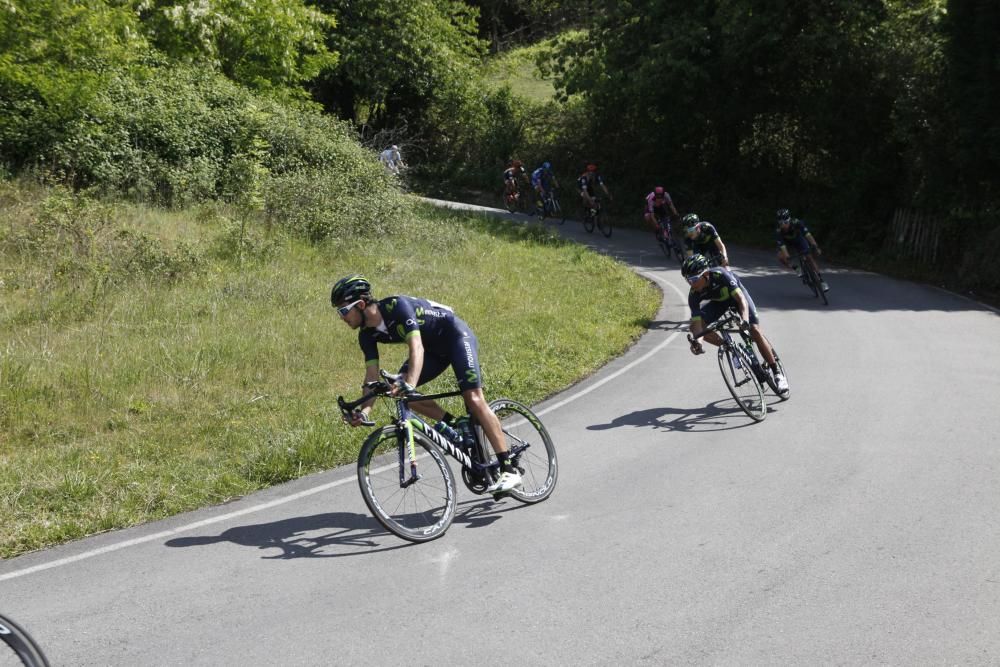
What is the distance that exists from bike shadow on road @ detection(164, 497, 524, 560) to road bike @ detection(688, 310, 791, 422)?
3.74 m

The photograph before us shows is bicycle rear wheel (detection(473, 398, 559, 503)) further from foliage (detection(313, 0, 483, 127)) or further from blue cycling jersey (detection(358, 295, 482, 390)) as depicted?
foliage (detection(313, 0, 483, 127))

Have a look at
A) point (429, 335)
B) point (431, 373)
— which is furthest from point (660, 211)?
point (429, 335)

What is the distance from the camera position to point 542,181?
31.6 m

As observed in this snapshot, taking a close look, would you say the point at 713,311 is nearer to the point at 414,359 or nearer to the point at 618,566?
the point at 414,359

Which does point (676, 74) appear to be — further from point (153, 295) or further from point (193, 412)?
point (193, 412)

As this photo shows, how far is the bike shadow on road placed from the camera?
703 centimetres

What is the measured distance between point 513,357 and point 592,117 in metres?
25.9

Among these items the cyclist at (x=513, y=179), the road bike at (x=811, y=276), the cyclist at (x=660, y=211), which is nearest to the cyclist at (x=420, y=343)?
the road bike at (x=811, y=276)

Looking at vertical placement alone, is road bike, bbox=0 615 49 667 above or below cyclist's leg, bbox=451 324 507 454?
below

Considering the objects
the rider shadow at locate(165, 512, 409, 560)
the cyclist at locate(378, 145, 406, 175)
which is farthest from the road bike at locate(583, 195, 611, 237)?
the rider shadow at locate(165, 512, 409, 560)

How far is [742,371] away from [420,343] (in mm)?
4944

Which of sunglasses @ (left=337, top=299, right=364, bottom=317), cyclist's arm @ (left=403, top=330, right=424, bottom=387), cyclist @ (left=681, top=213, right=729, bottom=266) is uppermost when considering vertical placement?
cyclist @ (left=681, top=213, right=729, bottom=266)

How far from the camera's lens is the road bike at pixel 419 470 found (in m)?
7.04

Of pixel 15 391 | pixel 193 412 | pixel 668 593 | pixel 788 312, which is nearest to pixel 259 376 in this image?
pixel 193 412
